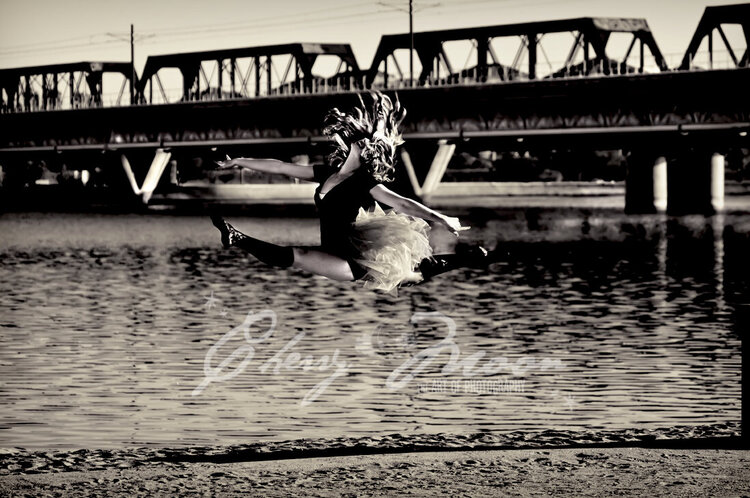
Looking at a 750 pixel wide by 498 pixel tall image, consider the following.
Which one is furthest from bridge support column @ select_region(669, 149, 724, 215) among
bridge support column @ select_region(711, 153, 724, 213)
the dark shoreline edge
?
the dark shoreline edge

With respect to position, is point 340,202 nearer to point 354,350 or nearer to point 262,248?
point 262,248

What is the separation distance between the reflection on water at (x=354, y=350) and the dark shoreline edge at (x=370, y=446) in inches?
51.2

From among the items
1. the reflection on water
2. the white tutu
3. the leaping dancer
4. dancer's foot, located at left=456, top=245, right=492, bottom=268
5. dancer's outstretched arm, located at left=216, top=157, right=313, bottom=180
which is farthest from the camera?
the reflection on water

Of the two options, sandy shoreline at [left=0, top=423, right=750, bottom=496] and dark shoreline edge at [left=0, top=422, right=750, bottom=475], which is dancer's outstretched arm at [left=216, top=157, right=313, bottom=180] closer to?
sandy shoreline at [left=0, top=423, right=750, bottom=496]

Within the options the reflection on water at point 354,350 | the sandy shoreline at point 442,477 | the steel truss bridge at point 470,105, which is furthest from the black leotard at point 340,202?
the steel truss bridge at point 470,105

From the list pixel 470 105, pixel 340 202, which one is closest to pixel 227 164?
pixel 340 202

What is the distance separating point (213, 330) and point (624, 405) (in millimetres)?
12674

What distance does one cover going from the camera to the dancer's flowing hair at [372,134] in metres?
7.55

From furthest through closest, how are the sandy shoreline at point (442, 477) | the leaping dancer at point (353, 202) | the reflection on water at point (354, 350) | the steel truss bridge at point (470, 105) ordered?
the steel truss bridge at point (470, 105) → the reflection on water at point (354, 350) → the sandy shoreline at point (442, 477) → the leaping dancer at point (353, 202)

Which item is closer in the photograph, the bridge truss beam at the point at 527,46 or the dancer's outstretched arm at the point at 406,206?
the dancer's outstretched arm at the point at 406,206

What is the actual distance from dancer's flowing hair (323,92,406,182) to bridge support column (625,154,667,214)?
112 meters

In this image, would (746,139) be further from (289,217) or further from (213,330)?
(213,330)

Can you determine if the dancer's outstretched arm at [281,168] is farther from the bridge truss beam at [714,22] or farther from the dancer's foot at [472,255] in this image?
the bridge truss beam at [714,22]

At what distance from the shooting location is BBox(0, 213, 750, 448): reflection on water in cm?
1872
